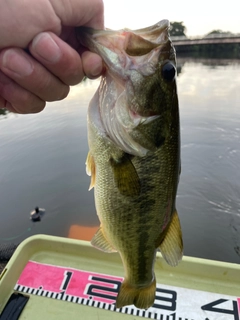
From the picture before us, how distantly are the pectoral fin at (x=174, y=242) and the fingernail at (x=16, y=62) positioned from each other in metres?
0.98

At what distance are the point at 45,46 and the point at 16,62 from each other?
0.42 ft

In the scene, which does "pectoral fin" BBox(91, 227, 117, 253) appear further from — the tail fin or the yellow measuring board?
the yellow measuring board

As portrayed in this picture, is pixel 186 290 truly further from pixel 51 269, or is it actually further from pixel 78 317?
pixel 51 269

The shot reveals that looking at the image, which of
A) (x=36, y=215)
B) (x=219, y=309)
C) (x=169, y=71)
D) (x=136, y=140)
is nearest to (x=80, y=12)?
(x=169, y=71)

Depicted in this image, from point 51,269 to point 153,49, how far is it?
250 cm

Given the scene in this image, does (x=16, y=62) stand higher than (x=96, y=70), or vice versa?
(x=96, y=70)

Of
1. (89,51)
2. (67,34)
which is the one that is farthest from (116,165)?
(67,34)

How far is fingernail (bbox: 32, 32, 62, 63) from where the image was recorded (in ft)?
3.62

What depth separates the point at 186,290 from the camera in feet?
8.87

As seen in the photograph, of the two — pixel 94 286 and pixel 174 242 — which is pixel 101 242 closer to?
pixel 174 242

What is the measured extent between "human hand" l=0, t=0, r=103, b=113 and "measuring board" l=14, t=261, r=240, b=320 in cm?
201

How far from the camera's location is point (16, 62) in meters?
1.13

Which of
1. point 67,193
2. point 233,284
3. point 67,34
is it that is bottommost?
point 67,34

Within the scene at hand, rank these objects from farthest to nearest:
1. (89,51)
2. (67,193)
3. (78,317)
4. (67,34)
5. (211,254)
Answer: (67,193), (211,254), (78,317), (67,34), (89,51)
